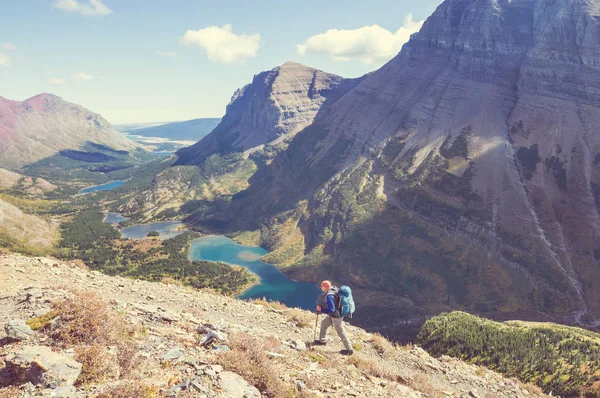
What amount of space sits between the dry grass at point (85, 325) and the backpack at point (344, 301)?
39.3ft

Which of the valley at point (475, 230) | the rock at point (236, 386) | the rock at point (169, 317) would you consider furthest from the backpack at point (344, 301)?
the valley at point (475, 230)

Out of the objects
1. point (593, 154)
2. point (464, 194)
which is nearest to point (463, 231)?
point (464, 194)

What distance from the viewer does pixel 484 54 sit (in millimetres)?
193375

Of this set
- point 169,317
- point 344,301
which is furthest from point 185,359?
point 344,301

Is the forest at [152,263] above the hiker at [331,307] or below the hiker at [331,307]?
below

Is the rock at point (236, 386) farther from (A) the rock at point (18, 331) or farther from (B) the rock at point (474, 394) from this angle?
(B) the rock at point (474, 394)

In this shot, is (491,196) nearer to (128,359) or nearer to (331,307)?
(331,307)

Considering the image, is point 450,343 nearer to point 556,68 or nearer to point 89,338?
point 89,338

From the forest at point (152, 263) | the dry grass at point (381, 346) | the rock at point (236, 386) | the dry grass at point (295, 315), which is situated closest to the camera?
the rock at point (236, 386)

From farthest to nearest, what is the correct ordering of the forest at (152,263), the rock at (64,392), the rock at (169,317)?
the forest at (152,263) < the rock at (169,317) < the rock at (64,392)

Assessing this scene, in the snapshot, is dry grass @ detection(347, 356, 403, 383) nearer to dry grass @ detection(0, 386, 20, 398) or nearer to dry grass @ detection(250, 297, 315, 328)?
dry grass @ detection(250, 297, 315, 328)

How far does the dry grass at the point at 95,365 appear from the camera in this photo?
13.7 metres

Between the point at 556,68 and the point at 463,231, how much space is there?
89167 millimetres

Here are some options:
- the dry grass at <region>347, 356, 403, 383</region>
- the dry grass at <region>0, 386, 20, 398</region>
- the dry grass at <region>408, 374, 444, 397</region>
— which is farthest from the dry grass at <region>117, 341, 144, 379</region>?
the dry grass at <region>408, 374, 444, 397</region>
